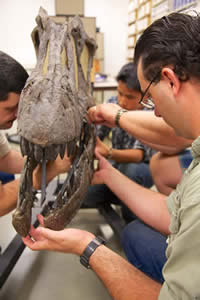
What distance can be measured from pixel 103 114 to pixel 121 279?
94 cm

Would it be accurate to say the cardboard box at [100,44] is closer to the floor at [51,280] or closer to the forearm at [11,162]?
the forearm at [11,162]

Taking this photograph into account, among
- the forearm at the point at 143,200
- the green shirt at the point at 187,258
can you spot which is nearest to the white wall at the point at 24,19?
the forearm at the point at 143,200

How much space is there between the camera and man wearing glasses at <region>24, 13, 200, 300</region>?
2.64 feet

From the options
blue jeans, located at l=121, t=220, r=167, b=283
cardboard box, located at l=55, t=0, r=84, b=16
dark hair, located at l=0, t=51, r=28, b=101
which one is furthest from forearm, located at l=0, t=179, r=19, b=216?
cardboard box, located at l=55, t=0, r=84, b=16

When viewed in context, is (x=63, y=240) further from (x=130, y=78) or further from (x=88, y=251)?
(x=130, y=78)

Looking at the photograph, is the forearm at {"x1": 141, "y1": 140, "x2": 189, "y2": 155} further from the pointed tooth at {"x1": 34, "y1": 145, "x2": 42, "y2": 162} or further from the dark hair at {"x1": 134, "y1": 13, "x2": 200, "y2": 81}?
the pointed tooth at {"x1": 34, "y1": 145, "x2": 42, "y2": 162}

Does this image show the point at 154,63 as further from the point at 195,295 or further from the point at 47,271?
the point at 47,271

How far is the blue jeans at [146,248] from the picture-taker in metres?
1.53

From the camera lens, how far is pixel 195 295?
75 centimetres

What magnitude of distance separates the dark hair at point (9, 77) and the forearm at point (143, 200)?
780 mm

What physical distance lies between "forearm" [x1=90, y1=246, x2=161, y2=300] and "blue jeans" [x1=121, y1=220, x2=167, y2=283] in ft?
1.19

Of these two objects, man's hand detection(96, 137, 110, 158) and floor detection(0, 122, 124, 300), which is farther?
man's hand detection(96, 137, 110, 158)

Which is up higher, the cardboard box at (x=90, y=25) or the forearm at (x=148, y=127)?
the cardboard box at (x=90, y=25)

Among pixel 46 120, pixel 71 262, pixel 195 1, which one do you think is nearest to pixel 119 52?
pixel 195 1
